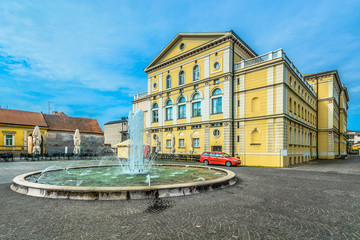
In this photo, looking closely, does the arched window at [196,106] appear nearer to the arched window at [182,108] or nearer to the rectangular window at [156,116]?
the arched window at [182,108]

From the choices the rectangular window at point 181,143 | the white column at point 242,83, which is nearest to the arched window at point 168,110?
the rectangular window at point 181,143

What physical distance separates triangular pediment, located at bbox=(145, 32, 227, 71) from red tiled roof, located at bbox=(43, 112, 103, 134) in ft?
80.1

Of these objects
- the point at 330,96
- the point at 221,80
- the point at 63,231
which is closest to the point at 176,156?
the point at 221,80

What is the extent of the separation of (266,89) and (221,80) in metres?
5.68

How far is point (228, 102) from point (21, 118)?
39.8 meters

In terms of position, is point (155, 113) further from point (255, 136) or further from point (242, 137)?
point (255, 136)

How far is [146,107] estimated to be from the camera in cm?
3688

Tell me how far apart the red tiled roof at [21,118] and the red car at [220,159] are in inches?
1402

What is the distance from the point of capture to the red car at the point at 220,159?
19.9 m

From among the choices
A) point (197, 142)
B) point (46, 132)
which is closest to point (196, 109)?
point (197, 142)

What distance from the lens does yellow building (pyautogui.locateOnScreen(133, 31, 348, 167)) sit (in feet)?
70.2

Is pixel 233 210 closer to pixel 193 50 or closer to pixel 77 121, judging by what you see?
pixel 193 50

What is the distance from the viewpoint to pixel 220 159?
20719mm

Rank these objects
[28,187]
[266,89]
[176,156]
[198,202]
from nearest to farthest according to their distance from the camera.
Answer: [198,202] < [28,187] < [266,89] < [176,156]
